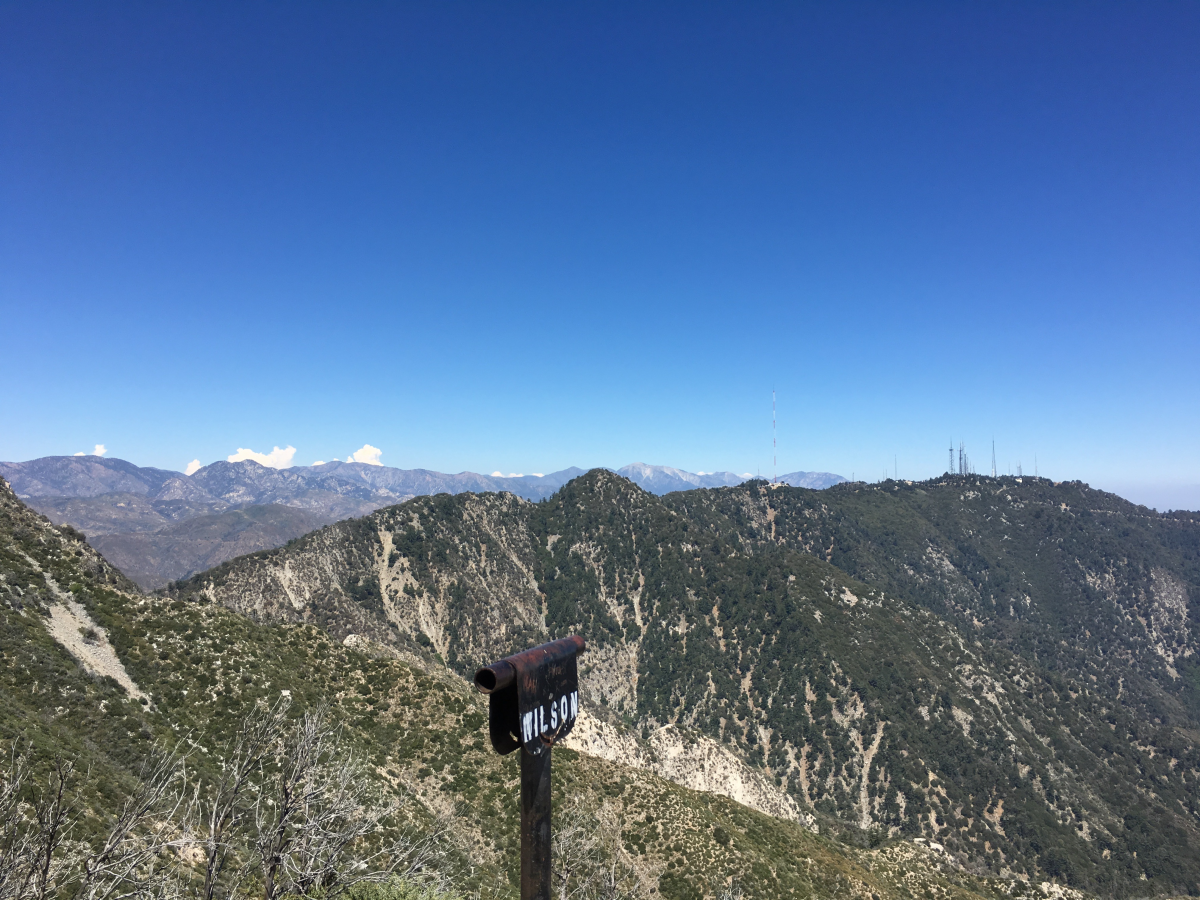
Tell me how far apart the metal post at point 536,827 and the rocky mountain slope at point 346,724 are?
2571 centimetres

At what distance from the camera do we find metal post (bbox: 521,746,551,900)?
4789 mm

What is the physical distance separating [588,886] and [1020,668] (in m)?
176

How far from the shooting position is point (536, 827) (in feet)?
16.4

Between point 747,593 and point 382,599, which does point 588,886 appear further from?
point 747,593

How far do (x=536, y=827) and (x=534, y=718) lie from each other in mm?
1278

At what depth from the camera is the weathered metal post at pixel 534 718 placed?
437cm

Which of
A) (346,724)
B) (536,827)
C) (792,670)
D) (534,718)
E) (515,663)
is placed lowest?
(792,670)

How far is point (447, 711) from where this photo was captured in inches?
1682

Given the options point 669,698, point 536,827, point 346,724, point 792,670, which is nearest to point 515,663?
point 536,827

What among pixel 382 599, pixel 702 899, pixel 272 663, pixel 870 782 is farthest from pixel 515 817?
pixel 870 782

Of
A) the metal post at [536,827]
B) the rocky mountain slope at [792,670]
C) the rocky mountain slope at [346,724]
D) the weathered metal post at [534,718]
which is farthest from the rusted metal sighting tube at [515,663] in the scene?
the rocky mountain slope at [792,670]

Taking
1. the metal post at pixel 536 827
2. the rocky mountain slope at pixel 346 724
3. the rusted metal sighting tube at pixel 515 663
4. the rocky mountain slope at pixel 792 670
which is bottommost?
the rocky mountain slope at pixel 792 670

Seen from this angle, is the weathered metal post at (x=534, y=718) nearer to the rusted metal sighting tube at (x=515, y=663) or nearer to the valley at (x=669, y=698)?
the rusted metal sighting tube at (x=515, y=663)

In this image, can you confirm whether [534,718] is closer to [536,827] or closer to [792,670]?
[536,827]
